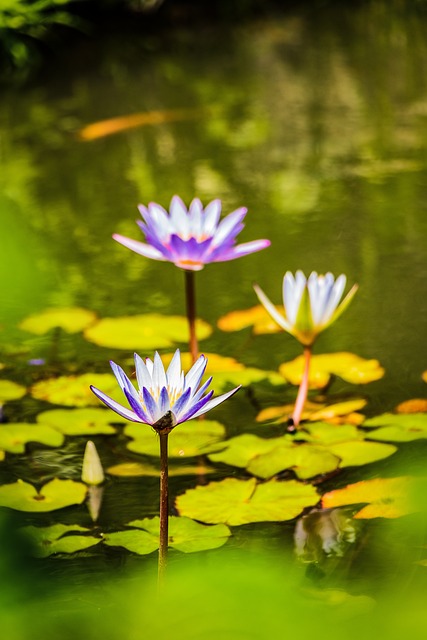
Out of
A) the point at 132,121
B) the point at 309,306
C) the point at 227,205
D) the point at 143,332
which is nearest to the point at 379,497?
the point at 309,306

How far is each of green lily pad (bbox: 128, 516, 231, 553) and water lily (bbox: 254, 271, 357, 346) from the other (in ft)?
1.01

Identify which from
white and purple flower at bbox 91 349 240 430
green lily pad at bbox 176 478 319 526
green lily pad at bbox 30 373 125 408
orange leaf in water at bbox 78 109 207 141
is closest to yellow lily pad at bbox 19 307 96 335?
green lily pad at bbox 30 373 125 408

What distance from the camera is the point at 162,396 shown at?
2.58 feet

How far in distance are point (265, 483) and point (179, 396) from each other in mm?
310

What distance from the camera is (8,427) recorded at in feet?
4.24

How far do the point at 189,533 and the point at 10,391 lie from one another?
0.49 m

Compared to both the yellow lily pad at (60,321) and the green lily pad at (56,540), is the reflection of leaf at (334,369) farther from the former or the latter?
the green lily pad at (56,540)

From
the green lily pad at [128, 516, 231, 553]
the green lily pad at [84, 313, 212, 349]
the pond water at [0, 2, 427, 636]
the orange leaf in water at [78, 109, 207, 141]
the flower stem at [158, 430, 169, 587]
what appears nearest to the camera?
the flower stem at [158, 430, 169, 587]

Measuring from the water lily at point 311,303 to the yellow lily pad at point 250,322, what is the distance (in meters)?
0.36

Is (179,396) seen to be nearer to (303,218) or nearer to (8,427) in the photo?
(8,427)

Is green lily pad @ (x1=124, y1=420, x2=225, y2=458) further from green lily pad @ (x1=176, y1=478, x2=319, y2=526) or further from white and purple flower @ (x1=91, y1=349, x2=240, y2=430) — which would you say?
white and purple flower @ (x1=91, y1=349, x2=240, y2=430)

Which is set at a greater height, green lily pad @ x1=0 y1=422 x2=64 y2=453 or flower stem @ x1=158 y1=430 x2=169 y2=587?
green lily pad @ x1=0 y1=422 x2=64 y2=453

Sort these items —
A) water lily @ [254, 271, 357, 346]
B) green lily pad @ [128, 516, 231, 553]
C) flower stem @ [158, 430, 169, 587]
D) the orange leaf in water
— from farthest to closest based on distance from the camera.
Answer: the orange leaf in water < water lily @ [254, 271, 357, 346] < green lily pad @ [128, 516, 231, 553] < flower stem @ [158, 430, 169, 587]

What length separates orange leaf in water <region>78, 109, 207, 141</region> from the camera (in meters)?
3.12
